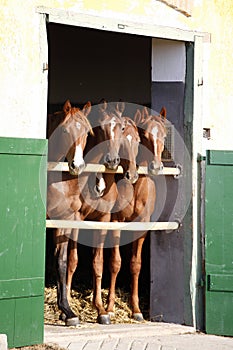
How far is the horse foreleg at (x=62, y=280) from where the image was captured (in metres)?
7.07

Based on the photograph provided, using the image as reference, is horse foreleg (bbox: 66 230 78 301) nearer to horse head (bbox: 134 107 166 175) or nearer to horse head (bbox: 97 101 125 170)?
horse head (bbox: 97 101 125 170)

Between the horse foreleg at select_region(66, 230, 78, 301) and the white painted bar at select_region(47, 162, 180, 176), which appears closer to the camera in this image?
the white painted bar at select_region(47, 162, 180, 176)

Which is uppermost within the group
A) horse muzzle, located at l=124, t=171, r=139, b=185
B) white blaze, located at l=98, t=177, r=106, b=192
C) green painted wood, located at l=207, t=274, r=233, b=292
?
horse muzzle, located at l=124, t=171, r=139, b=185

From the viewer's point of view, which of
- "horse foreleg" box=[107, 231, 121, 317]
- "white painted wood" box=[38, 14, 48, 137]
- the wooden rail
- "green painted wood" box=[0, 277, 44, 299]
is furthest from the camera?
"horse foreleg" box=[107, 231, 121, 317]

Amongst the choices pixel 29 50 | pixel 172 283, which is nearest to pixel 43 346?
pixel 172 283

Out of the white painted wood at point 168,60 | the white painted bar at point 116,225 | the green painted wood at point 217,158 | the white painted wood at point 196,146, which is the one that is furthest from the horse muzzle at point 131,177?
the white painted wood at point 168,60

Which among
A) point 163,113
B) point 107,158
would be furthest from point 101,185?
point 163,113

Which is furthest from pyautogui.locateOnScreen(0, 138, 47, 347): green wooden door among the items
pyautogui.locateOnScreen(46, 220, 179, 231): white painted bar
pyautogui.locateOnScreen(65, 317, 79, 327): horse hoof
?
pyautogui.locateOnScreen(65, 317, 79, 327): horse hoof

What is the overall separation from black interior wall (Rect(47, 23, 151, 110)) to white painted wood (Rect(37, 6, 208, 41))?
306cm

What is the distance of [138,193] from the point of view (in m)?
7.68

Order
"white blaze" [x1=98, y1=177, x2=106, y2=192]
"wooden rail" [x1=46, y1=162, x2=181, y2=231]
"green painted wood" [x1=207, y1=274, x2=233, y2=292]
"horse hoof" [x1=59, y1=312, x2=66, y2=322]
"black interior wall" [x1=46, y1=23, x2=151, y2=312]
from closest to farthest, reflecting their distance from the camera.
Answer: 1. "wooden rail" [x1=46, y1=162, x2=181, y2=231]
2. "green painted wood" [x1=207, y1=274, x2=233, y2=292]
3. "horse hoof" [x1=59, y1=312, x2=66, y2=322]
4. "white blaze" [x1=98, y1=177, x2=106, y2=192]
5. "black interior wall" [x1=46, y1=23, x2=151, y2=312]

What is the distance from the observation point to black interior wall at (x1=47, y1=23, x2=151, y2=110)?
412 inches

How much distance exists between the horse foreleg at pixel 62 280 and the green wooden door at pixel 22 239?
28.0 inches

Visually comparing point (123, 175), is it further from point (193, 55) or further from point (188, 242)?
point (193, 55)
